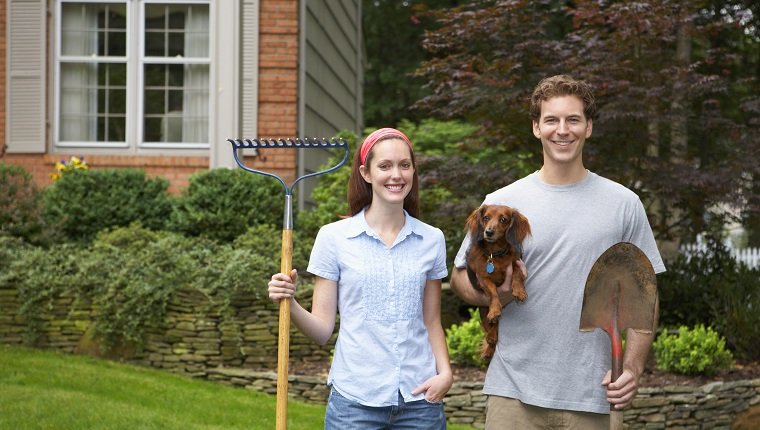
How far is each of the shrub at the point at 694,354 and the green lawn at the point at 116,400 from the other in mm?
2082

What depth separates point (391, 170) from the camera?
3.22 metres

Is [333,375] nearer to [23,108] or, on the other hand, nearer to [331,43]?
[23,108]

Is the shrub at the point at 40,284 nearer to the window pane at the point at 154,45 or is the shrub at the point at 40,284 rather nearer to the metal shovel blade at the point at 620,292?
the window pane at the point at 154,45

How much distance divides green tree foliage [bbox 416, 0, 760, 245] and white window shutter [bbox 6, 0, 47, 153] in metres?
4.73

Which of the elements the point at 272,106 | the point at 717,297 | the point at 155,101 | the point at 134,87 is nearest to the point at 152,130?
the point at 155,101

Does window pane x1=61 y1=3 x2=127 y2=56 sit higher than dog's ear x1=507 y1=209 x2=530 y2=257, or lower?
higher

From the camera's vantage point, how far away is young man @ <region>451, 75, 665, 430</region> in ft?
10.3

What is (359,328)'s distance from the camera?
322 centimetres

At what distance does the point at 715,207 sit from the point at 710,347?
1.38 metres

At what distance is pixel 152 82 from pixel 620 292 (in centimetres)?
926

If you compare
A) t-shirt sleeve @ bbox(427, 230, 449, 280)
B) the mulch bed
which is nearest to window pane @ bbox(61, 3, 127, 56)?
the mulch bed

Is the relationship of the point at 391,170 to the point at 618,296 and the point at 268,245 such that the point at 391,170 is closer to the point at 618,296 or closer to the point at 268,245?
the point at 618,296

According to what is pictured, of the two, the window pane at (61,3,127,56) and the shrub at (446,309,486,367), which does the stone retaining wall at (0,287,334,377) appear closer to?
the shrub at (446,309,486,367)

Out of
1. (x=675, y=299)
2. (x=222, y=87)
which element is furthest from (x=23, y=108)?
(x=675, y=299)
